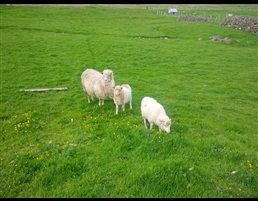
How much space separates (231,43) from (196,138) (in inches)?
1223

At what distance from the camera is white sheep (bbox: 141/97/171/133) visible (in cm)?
938

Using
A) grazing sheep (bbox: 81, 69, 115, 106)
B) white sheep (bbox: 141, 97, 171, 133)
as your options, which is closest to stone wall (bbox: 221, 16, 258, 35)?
grazing sheep (bbox: 81, 69, 115, 106)

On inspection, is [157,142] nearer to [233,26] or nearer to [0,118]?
[0,118]

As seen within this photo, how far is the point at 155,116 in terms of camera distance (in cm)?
982

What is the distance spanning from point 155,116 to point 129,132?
1.41m

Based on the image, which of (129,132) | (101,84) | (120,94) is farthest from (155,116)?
(101,84)

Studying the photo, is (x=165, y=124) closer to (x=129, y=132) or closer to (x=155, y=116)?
(x=155, y=116)

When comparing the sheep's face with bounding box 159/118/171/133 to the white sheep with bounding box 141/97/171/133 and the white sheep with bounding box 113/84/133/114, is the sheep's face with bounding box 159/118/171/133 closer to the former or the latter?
the white sheep with bounding box 141/97/171/133

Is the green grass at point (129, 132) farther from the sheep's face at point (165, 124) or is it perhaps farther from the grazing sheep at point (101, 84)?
the grazing sheep at point (101, 84)

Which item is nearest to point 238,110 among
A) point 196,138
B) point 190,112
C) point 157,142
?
point 190,112

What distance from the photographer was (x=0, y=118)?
40.2 feet

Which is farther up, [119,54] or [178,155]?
[178,155]

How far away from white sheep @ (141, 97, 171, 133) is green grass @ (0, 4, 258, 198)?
1.67 ft

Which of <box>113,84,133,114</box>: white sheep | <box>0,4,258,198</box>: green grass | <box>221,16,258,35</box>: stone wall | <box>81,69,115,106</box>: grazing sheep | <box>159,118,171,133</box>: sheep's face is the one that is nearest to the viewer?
<box>0,4,258,198</box>: green grass
